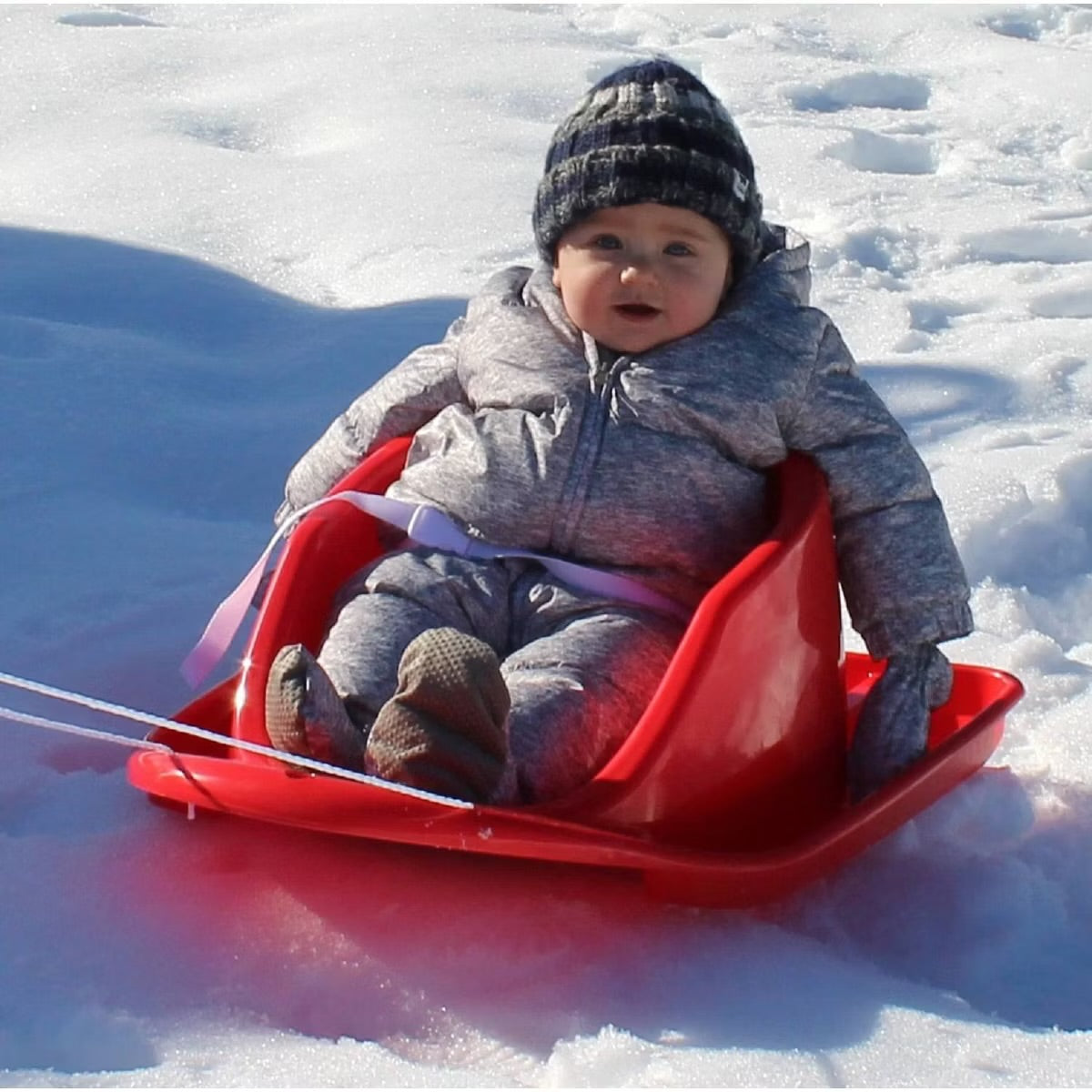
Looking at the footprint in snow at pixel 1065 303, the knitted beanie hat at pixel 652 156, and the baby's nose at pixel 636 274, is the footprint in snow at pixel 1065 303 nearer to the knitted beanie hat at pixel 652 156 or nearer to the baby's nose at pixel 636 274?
the knitted beanie hat at pixel 652 156

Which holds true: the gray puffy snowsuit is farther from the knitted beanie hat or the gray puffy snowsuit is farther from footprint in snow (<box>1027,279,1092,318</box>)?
footprint in snow (<box>1027,279,1092,318</box>)

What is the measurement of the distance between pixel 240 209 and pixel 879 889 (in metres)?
2.41

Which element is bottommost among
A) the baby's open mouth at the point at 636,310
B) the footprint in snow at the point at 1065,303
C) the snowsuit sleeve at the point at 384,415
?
A: the footprint in snow at the point at 1065,303

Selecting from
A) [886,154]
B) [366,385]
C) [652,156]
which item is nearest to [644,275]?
[652,156]

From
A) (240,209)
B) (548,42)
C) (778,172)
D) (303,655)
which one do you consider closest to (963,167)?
(778,172)

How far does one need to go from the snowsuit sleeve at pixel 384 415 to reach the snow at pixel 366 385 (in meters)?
0.25

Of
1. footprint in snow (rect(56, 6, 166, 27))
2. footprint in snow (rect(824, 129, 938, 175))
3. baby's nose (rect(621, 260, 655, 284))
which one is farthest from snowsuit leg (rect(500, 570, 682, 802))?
footprint in snow (rect(56, 6, 166, 27))

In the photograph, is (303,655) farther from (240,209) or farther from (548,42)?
(548,42)

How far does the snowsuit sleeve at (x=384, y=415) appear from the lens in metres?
2.37

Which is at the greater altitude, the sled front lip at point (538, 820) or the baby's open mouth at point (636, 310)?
the baby's open mouth at point (636, 310)

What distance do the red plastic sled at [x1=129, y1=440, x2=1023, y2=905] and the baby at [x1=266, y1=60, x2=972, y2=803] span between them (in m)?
0.06

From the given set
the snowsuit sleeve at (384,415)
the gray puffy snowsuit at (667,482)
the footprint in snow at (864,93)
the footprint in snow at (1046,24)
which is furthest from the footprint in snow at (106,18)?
the gray puffy snowsuit at (667,482)

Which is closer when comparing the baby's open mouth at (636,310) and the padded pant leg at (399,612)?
the padded pant leg at (399,612)

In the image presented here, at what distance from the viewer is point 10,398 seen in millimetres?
3023
